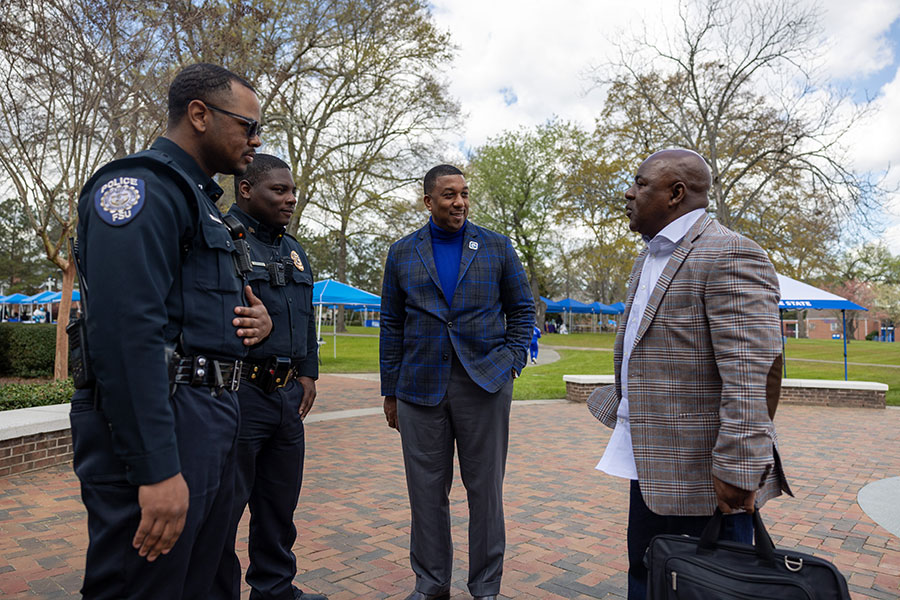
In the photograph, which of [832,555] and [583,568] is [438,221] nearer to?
[583,568]

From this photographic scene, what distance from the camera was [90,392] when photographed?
164 cm

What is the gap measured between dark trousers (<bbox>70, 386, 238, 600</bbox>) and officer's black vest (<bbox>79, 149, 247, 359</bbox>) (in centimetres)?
15

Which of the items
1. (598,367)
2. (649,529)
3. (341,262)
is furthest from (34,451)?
(341,262)

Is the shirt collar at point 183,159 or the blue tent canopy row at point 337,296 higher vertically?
the blue tent canopy row at point 337,296

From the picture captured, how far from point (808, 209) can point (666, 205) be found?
2312 cm

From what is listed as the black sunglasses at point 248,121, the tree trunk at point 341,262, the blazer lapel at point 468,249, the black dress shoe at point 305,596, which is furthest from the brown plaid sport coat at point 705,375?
the tree trunk at point 341,262

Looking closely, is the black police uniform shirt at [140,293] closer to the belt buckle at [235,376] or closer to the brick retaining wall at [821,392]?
the belt buckle at [235,376]

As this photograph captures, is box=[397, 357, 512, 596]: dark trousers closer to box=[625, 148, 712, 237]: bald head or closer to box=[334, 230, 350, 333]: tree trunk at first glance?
box=[625, 148, 712, 237]: bald head

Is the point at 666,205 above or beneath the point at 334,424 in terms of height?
above

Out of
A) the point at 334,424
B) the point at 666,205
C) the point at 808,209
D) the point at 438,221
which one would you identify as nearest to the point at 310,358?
the point at 438,221

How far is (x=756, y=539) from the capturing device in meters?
1.76

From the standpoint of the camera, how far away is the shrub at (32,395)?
670 centimetres

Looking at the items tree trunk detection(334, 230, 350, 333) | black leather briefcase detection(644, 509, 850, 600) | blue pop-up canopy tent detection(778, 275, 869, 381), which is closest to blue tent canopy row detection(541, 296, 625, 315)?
tree trunk detection(334, 230, 350, 333)

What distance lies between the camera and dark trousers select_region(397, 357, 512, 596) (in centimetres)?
312
